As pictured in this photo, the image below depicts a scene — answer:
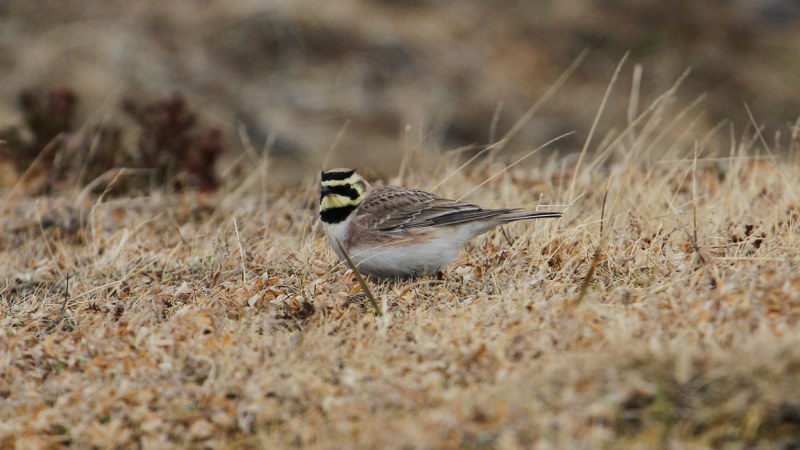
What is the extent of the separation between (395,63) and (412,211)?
1683cm

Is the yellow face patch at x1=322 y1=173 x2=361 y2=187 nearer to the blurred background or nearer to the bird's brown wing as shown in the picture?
the bird's brown wing

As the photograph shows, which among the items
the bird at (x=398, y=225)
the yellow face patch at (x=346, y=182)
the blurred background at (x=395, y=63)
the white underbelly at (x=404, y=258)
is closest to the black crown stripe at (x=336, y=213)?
the bird at (x=398, y=225)

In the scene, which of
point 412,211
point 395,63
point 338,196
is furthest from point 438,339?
point 395,63

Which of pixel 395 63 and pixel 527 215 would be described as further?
pixel 395 63

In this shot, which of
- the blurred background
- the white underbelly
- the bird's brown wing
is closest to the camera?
the white underbelly

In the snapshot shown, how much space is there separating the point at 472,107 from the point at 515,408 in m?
18.9

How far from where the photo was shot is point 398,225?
24.3 feet

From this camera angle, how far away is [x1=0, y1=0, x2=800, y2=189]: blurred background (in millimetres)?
21766

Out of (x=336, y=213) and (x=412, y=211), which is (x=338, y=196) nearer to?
(x=336, y=213)

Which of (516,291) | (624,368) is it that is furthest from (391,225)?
(624,368)

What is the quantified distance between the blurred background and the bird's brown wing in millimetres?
12114

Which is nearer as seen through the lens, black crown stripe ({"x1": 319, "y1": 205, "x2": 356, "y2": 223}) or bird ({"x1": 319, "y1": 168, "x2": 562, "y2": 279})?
bird ({"x1": 319, "y1": 168, "x2": 562, "y2": 279})

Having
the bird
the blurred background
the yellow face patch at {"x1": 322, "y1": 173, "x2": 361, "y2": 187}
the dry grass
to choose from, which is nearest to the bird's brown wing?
the bird

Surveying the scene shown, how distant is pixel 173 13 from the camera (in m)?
24.7
